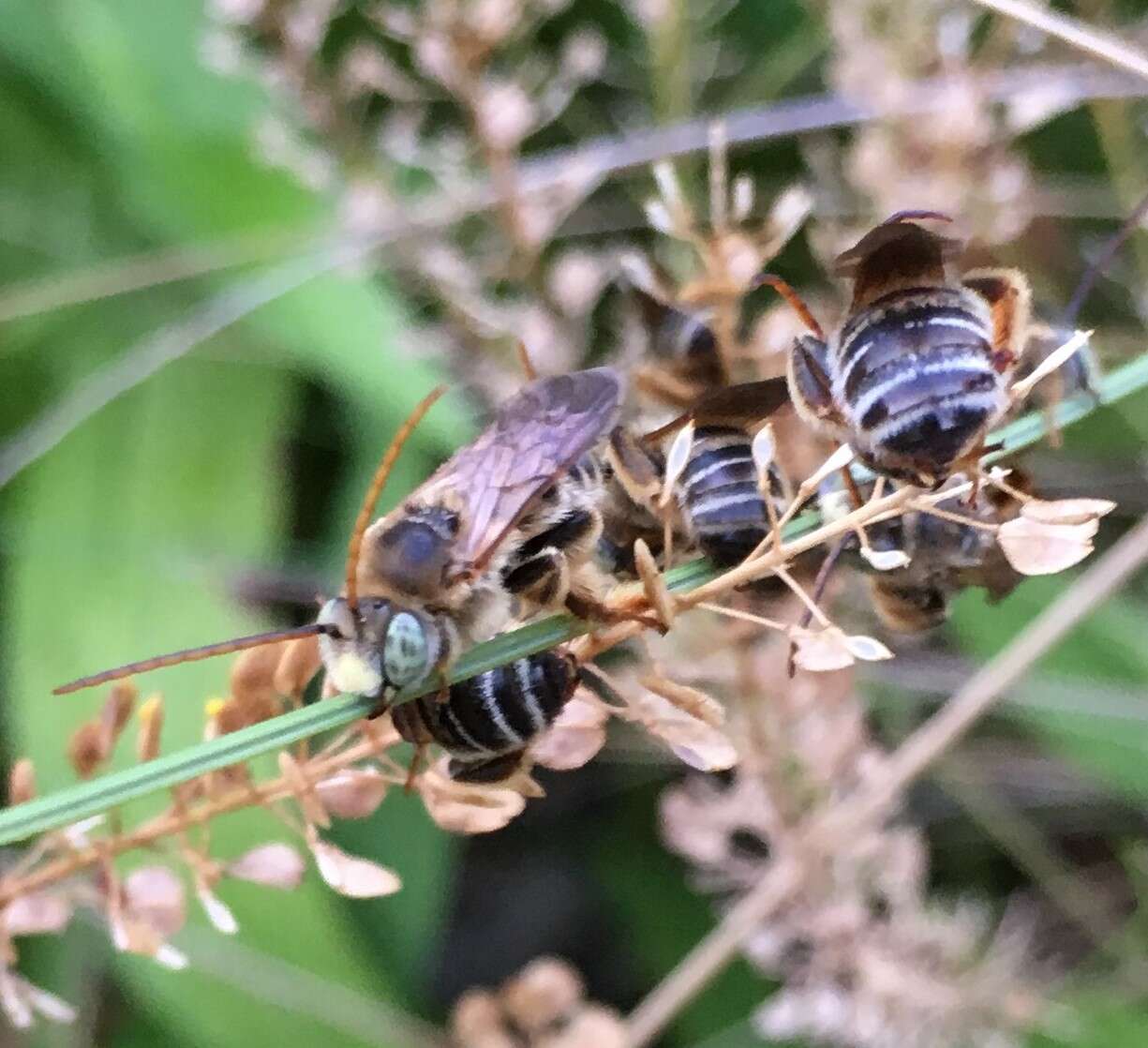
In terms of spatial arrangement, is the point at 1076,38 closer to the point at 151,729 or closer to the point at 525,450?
the point at 525,450

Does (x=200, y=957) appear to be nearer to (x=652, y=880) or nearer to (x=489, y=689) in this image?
(x=652, y=880)

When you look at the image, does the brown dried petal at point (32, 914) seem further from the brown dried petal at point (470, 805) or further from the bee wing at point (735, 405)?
the bee wing at point (735, 405)

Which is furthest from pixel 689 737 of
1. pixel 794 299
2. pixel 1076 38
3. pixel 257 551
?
pixel 257 551

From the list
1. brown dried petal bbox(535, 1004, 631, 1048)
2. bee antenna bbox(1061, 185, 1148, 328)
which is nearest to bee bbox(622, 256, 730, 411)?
bee antenna bbox(1061, 185, 1148, 328)

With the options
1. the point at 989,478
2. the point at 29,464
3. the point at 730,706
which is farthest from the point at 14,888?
the point at 29,464

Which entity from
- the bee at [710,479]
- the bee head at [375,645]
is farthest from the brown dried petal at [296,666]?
the bee at [710,479]
